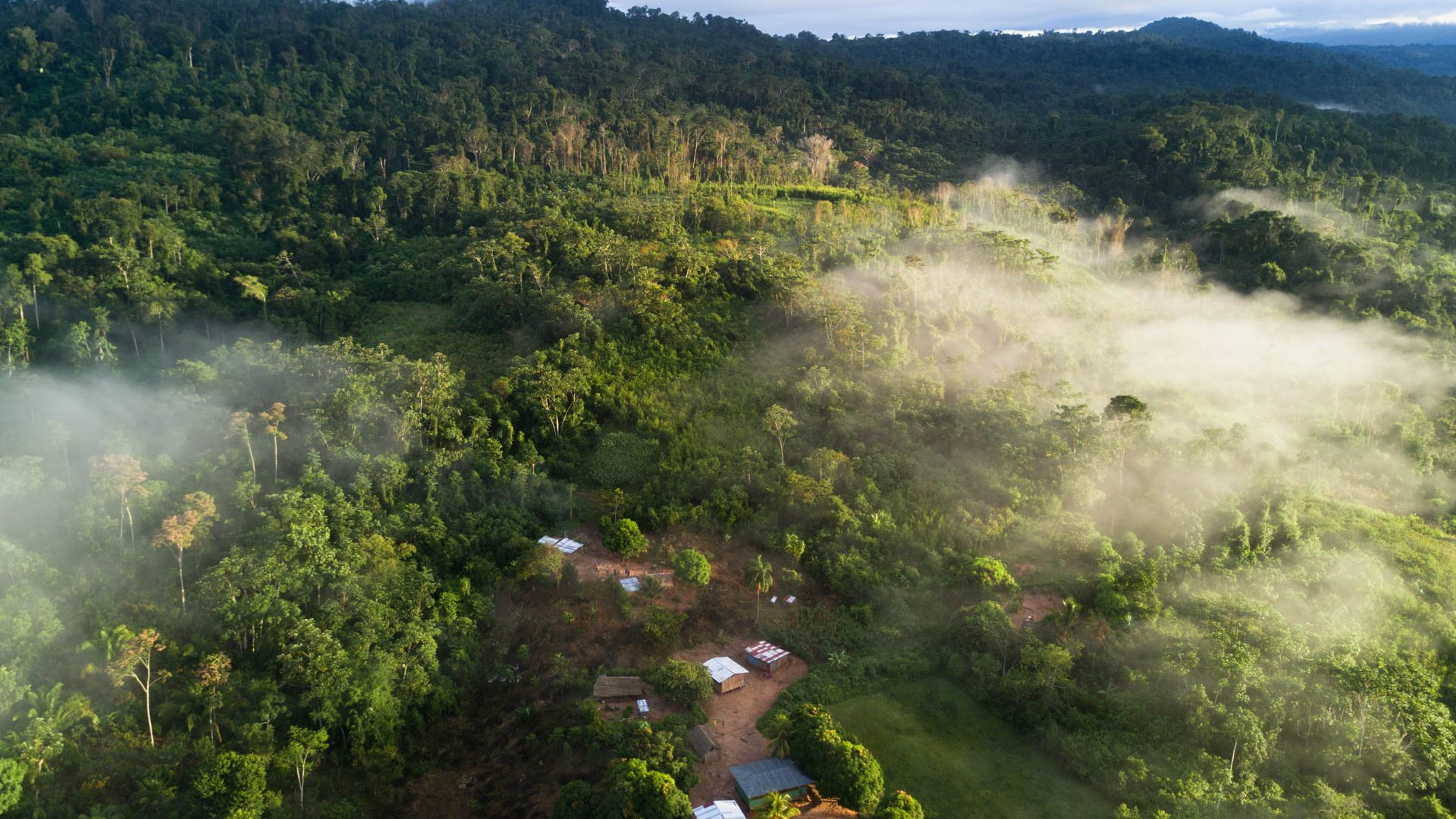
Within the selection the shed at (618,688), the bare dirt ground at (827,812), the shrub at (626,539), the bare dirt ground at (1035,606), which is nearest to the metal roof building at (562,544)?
the shrub at (626,539)

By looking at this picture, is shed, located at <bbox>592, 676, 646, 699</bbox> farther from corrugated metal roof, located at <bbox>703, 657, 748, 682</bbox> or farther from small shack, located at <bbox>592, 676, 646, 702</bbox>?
corrugated metal roof, located at <bbox>703, 657, 748, 682</bbox>

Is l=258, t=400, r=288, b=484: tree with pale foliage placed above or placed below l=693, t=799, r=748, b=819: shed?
above

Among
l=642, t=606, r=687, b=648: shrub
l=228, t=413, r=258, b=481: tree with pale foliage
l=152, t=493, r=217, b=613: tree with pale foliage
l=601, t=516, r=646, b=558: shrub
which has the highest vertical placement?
l=228, t=413, r=258, b=481: tree with pale foliage

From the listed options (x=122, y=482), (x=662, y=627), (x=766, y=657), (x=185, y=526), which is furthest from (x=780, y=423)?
(x=122, y=482)

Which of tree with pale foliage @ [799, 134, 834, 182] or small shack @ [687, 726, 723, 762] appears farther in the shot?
tree with pale foliage @ [799, 134, 834, 182]

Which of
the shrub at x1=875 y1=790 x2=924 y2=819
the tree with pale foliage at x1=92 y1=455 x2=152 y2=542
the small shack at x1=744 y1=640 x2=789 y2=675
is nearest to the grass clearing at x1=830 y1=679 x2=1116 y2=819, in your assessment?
the shrub at x1=875 y1=790 x2=924 y2=819

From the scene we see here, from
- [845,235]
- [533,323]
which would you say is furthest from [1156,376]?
[533,323]
